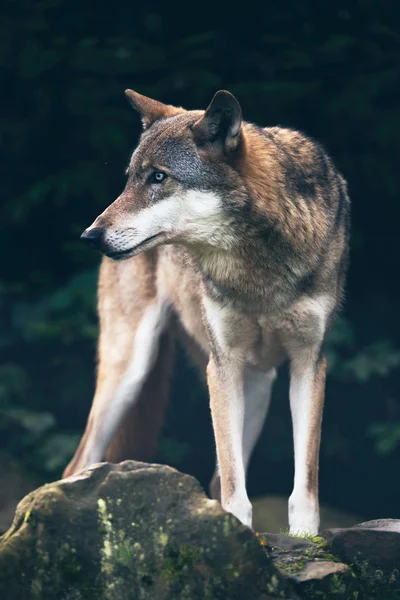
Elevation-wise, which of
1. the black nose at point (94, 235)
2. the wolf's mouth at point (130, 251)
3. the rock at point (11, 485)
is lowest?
the rock at point (11, 485)

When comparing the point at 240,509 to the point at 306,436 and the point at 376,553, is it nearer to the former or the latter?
the point at 306,436

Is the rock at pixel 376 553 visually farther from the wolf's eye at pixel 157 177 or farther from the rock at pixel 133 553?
the wolf's eye at pixel 157 177

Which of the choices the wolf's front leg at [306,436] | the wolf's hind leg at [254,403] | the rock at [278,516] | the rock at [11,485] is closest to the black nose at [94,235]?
the wolf's front leg at [306,436]

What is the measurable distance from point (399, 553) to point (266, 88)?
3.54m

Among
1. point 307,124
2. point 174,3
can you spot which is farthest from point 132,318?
point 174,3

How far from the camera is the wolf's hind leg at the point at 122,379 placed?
16.9 ft

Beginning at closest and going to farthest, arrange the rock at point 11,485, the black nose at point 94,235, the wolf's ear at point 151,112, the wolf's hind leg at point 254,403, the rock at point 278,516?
the black nose at point 94,235
the wolf's ear at point 151,112
the wolf's hind leg at point 254,403
the rock at point 11,485
the rock at point 278,516

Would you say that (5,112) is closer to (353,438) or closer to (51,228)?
(51,228)

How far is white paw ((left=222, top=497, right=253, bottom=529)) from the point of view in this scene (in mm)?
→ 3896

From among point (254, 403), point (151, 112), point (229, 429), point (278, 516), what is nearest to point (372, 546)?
point (229, 429)

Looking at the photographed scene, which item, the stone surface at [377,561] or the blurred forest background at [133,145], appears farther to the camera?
the blurred forest background at [133,145]

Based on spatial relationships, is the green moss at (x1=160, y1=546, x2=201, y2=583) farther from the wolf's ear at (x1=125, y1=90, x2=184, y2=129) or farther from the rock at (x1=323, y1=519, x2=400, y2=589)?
the wolf's ear at (x1=125, y1=90, x2=184, y2=129)

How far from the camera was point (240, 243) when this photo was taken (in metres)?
3.92

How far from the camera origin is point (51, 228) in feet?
21.6
